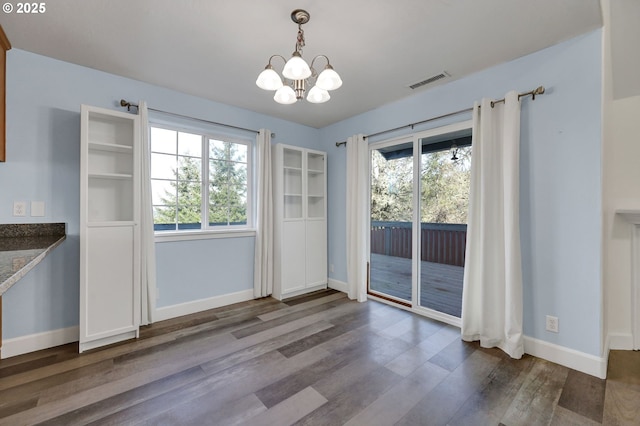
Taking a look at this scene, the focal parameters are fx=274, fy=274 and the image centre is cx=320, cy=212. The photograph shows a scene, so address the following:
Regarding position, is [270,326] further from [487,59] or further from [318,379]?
[487,59]

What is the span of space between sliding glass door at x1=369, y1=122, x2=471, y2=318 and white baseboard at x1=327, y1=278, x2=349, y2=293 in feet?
1.26

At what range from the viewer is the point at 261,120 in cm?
389

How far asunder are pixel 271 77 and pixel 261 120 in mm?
2144

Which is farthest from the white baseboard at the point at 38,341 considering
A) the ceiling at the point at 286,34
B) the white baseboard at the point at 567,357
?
the white baseboard at the point at 567,357

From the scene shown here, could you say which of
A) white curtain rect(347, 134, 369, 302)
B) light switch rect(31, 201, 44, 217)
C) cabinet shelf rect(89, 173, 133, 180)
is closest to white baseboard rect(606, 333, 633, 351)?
white curtain rect(347, 134, 369, 302)

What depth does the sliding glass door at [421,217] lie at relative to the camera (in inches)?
120

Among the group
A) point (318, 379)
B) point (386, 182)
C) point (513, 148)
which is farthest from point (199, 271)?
point (513, 148)

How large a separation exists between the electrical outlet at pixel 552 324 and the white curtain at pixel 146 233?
3738 millimetres

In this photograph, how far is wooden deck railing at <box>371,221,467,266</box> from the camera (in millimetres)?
3182

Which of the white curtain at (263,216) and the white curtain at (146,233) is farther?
the white curtain at (263,216)

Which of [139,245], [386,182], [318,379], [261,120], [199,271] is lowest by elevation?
[318,379]

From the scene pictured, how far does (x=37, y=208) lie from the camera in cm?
244

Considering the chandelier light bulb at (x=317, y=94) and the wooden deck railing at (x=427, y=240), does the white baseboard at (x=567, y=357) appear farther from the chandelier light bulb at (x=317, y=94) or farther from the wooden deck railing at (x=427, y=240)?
the chandelier light bulb at (x=317, y=94)

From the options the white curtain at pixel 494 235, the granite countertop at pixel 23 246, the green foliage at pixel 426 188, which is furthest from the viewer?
the green foliage at pixel 426 188
